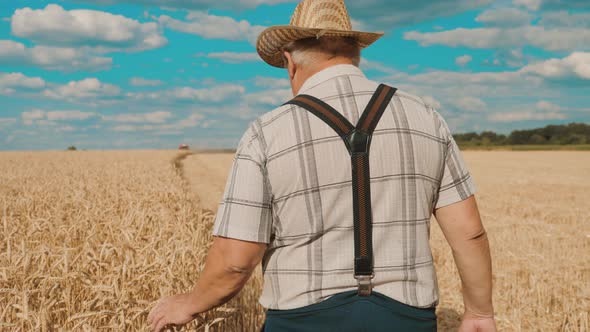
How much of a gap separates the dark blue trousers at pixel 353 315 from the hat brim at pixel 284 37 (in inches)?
41.6

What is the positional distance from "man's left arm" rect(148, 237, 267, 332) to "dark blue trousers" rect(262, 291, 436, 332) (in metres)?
0.24

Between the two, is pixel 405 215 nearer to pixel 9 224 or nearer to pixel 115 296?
pixel 115 296

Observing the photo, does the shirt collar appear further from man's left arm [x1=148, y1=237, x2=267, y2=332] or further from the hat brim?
man's left arm [x1=148, y1=237, x2=267, y2=332]

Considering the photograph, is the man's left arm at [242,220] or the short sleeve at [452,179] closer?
the man's left arm at [242,220]

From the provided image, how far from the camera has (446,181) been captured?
8.03 feet

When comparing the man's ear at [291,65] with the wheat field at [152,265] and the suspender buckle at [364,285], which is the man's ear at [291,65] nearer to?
A: the suspender buckle at [364,285]

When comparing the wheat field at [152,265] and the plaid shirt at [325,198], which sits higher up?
the plaid shirt at [325,198]

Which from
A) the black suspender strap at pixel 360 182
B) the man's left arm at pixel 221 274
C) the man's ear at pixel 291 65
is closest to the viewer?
the black suspender strap at pixel 360 182

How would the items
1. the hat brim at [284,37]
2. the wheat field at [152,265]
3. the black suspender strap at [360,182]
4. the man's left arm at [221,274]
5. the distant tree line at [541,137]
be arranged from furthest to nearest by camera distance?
the distant tree line at [541,137], the wheat field at [152,265], the hat brim at [284,37], the man's left arm at [221,274], the black suspender strap at [360,182]

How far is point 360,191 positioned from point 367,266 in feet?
0.92

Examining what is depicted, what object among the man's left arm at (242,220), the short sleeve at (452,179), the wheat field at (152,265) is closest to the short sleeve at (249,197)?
the man's left arm at (242,220)

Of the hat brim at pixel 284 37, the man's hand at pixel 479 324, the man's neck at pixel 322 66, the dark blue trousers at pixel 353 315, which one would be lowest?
the man's hand at pixel 479 324

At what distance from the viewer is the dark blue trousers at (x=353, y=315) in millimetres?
2078

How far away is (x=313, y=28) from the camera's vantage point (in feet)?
7.40
